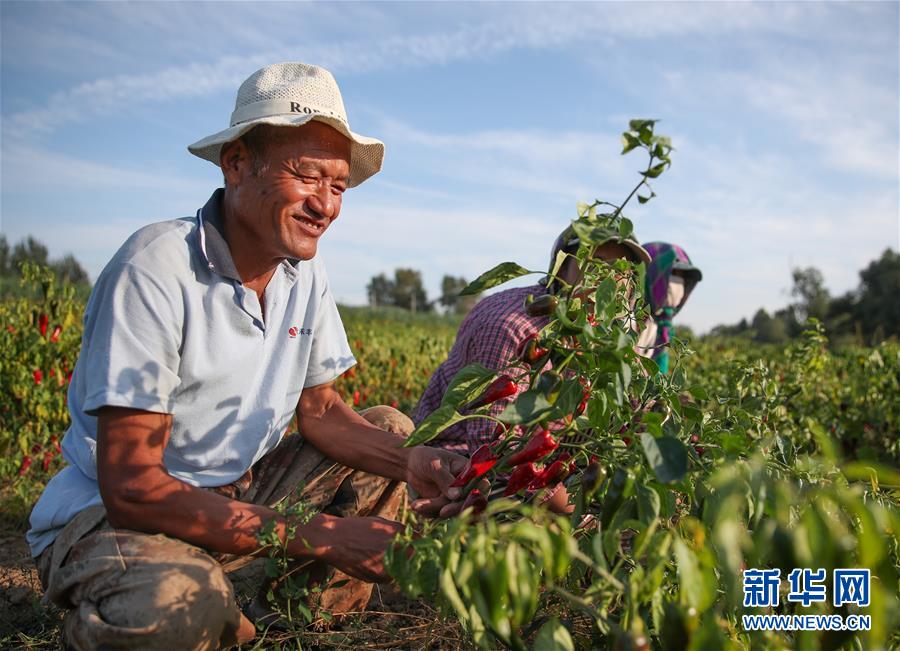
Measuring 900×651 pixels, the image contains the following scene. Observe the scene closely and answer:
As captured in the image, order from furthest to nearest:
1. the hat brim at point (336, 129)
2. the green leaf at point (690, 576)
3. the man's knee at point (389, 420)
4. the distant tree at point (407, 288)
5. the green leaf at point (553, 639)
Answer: the distant tree at point (407, 288) < the man's knee at point (389, 420) < the hat brim at point (336, 129) < the green leaf at point (553, 639) < the green leaf at point (690, 576)

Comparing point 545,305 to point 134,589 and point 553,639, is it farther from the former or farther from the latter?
point 134,589

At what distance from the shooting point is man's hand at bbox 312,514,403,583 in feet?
4.84

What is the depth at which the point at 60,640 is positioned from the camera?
162cm

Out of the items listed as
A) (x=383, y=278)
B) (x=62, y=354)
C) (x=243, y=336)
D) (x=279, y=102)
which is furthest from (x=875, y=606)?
(x=383, y=278)

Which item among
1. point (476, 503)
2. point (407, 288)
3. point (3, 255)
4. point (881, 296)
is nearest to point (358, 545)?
point (476, 503)

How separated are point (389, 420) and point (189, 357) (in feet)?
2.14

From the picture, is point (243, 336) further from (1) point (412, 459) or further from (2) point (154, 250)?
(1) point (412, 459)

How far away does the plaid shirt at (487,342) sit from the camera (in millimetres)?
2129

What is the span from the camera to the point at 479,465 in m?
1.37

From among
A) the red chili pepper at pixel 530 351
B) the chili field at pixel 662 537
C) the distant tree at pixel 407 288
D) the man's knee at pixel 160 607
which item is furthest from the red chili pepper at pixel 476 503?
the distant tree at pixel 407 288

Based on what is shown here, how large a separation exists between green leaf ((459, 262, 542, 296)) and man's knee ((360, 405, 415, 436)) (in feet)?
3.13

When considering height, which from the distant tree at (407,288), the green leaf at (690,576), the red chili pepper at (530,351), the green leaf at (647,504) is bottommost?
the green leaf at (690,576)

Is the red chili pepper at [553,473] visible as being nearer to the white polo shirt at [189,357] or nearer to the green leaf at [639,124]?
the green leaf at [639,124]

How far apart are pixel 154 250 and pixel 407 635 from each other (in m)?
1.03
